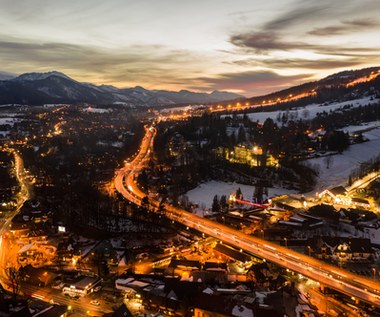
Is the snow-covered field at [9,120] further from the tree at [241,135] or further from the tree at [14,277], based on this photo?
the tree at [14,277]

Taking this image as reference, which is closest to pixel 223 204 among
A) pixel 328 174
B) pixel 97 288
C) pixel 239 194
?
pixel 239 194

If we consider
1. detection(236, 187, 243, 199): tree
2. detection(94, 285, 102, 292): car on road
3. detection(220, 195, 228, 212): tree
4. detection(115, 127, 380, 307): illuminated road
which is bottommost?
detection(94, 285, 102, 292): car on road

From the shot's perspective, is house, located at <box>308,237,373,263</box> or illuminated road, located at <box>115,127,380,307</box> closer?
illuminated road, located at <box>115,127,380,307</box>

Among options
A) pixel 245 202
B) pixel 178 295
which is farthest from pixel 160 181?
pixel 178 295

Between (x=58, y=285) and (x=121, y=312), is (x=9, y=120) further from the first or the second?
(x=121, y=312)

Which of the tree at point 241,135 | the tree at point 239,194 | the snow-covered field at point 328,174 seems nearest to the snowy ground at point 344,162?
the snow-covered field at point 328,174

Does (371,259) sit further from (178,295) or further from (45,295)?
(45,295)

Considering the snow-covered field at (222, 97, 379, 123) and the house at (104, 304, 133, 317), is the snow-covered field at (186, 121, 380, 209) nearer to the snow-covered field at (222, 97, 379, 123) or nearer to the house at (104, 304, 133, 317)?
the house at (104, 304, 133, 317)

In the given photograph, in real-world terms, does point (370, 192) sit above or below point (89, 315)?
Result: above

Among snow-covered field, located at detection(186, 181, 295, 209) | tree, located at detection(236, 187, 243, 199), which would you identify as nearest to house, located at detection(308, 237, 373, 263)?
tree, located at detection(236, 187, 243, 199)
